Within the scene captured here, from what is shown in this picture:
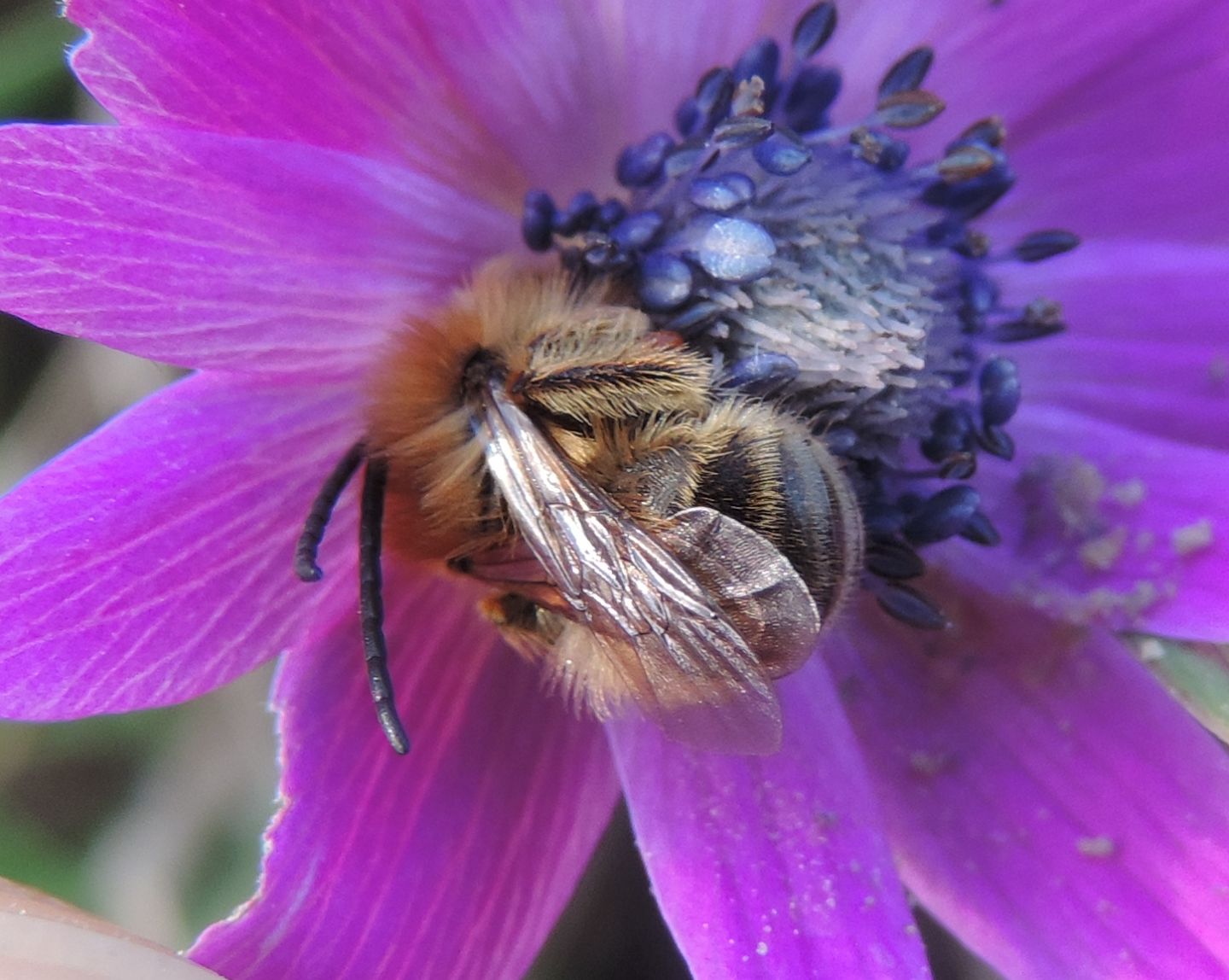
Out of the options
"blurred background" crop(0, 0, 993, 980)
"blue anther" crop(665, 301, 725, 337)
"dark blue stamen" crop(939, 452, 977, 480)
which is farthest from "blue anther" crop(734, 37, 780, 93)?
"blurred background" crop(0, 0, 993, 980)

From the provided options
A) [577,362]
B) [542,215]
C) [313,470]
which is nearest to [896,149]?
[542,215]

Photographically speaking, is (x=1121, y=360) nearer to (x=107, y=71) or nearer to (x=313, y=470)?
(x=313, y=470)

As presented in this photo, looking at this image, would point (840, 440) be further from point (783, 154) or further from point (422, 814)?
point (422, 814)

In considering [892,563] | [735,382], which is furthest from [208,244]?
[892,563]

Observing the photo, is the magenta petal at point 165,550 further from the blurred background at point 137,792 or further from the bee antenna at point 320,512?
the blurred background at point 137,792

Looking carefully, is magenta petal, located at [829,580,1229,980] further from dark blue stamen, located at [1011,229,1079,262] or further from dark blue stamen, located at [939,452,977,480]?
dark blue stamen, located at [1011,229,1079,262]
